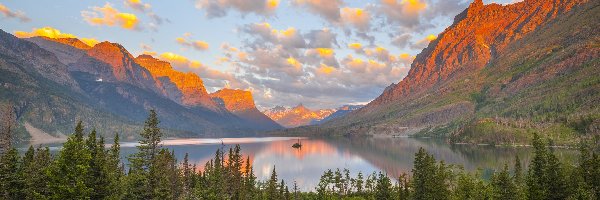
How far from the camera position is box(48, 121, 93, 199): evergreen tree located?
39.3 m

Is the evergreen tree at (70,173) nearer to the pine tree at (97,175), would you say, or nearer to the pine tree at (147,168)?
the pine tree at (97,175)

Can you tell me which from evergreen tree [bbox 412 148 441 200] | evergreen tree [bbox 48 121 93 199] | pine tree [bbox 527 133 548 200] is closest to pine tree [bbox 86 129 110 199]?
evergreen tree [bbox 48 121 93 199]

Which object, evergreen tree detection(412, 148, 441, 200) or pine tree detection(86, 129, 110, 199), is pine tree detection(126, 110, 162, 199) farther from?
evergreen tree detection(412, 148, 441, 200)

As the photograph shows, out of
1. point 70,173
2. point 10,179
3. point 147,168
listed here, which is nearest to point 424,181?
point 147,168

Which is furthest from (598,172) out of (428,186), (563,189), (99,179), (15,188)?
(15,188)

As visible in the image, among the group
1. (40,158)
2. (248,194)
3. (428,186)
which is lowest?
(248,194)

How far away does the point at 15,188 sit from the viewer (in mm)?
53406

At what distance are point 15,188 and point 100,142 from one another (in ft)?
47.2

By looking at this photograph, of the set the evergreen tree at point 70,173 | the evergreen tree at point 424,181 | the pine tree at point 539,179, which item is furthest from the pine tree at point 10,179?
the pine tree at point 539,179

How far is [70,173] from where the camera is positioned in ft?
132

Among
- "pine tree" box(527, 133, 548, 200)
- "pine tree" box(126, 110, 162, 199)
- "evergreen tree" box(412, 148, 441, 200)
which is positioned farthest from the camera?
"evergreen tree" box(412, 148, 441, 200)

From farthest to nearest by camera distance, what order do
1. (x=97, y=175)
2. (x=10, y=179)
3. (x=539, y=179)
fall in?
(x=539, y=179)
(x=10, y=179)
(x=97, y=175)

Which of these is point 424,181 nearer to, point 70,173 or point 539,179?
point 539,179

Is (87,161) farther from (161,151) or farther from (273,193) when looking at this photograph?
(273,193)
